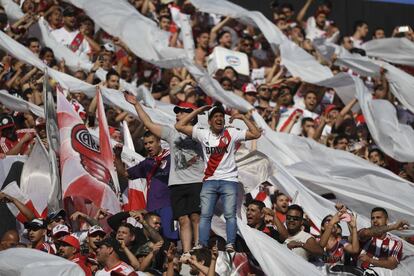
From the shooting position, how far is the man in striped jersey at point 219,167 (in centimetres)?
1503

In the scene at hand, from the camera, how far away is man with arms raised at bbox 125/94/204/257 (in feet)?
50.6

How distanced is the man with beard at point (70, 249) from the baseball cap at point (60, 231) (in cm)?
14

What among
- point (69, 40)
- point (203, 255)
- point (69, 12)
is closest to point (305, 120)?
point (69, 40)

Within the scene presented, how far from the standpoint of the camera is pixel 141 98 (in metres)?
19.2

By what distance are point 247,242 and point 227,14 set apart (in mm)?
7476

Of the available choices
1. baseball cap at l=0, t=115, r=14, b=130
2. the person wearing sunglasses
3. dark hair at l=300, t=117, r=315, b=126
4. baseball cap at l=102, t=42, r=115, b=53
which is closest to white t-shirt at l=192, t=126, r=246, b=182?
the person wearing sunglasses

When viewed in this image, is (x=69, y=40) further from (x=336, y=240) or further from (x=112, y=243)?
(x=112, y=243)

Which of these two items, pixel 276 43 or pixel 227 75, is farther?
pixel 276 43

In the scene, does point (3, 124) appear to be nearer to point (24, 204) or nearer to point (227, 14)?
point (24, 204)

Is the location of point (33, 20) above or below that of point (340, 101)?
above

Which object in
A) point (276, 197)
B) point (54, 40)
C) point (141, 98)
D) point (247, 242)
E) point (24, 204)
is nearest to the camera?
point (247, 242)

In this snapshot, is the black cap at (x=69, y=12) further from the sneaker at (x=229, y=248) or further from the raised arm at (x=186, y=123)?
the sneaker at (x=229, y=248)

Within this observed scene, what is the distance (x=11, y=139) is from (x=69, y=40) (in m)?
3.34

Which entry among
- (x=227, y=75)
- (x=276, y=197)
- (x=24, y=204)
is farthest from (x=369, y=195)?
(x=24, y=204)
